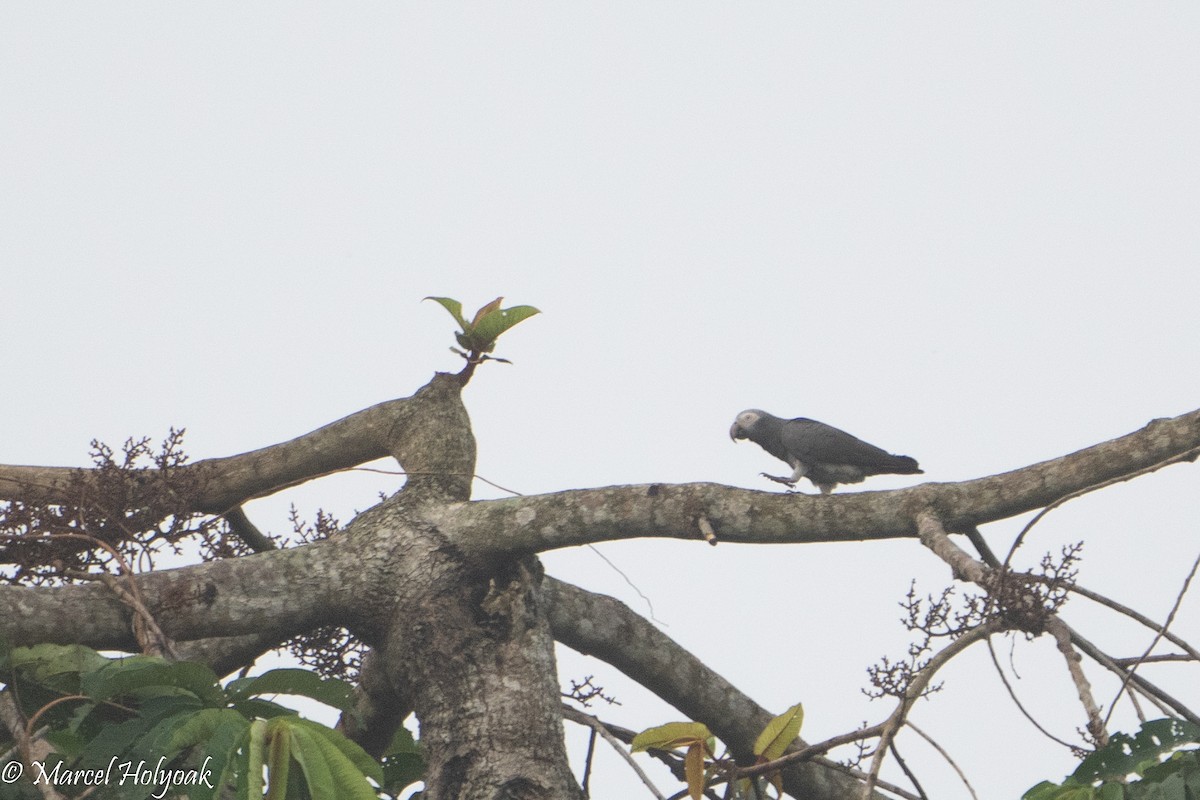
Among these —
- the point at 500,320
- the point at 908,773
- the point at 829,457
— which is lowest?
the point at 908,773

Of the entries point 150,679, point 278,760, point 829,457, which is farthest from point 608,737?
point 829,457

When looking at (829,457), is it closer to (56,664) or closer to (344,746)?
(344,746)

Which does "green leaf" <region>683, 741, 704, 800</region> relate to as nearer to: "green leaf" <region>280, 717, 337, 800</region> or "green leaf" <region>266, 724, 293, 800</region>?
"green leaf" <region>280, 717, 337, 800</region>

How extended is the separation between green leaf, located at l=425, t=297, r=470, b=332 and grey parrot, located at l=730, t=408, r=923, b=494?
3.54 meters

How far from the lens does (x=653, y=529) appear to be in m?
4.05

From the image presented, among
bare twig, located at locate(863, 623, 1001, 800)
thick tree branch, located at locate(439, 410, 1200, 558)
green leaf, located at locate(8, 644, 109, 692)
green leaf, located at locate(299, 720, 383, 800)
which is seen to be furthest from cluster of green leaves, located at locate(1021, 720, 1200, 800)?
green leaf, located at locate(8, 644, 109, 692)

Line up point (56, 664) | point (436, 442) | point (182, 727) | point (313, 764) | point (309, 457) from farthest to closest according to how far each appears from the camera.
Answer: point (309, 457), point (436, 442), point (56, 664), point (182, 727), point (313, 764)

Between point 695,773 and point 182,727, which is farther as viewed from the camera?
point 695,773

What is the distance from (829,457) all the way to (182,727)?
19.8 ft

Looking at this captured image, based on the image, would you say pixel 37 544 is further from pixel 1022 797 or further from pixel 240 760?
pixel 1022 797

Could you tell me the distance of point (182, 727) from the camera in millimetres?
3057

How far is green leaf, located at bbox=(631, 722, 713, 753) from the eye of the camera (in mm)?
3275

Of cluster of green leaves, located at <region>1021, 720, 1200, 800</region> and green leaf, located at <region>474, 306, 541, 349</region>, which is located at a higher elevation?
green leaf, located at <region>474, 306, 541, 349</region>

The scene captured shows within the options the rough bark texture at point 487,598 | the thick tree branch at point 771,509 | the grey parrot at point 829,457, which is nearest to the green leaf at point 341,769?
the rough bark texture at point 487,598
